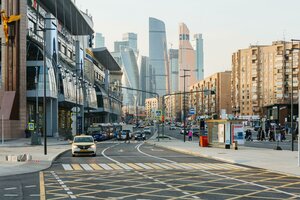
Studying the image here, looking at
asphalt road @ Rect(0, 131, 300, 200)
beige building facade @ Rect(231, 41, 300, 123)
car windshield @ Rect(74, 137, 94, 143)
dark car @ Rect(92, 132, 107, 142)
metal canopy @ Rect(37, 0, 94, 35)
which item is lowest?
dark car @ Rect(92, 132, 107, 142)

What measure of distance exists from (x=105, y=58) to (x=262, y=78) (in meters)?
48.4

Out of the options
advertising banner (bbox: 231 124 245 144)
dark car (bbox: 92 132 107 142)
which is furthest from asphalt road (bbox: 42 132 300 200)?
dark car (bbox: 92 132 107 142)

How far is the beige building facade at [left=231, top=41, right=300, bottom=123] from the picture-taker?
132250 mm

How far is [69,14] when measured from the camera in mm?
93812

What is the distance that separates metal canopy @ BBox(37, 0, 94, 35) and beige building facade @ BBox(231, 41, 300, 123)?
5066cm

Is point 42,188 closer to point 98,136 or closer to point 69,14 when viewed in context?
point 98,136

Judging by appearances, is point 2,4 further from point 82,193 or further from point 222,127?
point 82,193

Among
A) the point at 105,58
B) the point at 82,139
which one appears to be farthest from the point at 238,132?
the point at 105,58

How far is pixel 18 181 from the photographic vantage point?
1770 cm

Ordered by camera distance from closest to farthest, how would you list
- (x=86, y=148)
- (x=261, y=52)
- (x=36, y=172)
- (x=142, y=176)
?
(x=142, y=176) < (x=36, y=172) < (x=86, y=148) < (x=261, y=52)

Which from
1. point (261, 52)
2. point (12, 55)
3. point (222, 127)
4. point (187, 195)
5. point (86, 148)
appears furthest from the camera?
point (261, 52)

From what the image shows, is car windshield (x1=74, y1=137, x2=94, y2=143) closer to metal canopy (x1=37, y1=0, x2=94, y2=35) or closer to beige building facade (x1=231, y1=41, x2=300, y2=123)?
metal canopy (x1=37, y1=0, x2=94, y2=35)

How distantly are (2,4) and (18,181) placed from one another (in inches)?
2057

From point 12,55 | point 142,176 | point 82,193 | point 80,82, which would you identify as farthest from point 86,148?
point 80,82
